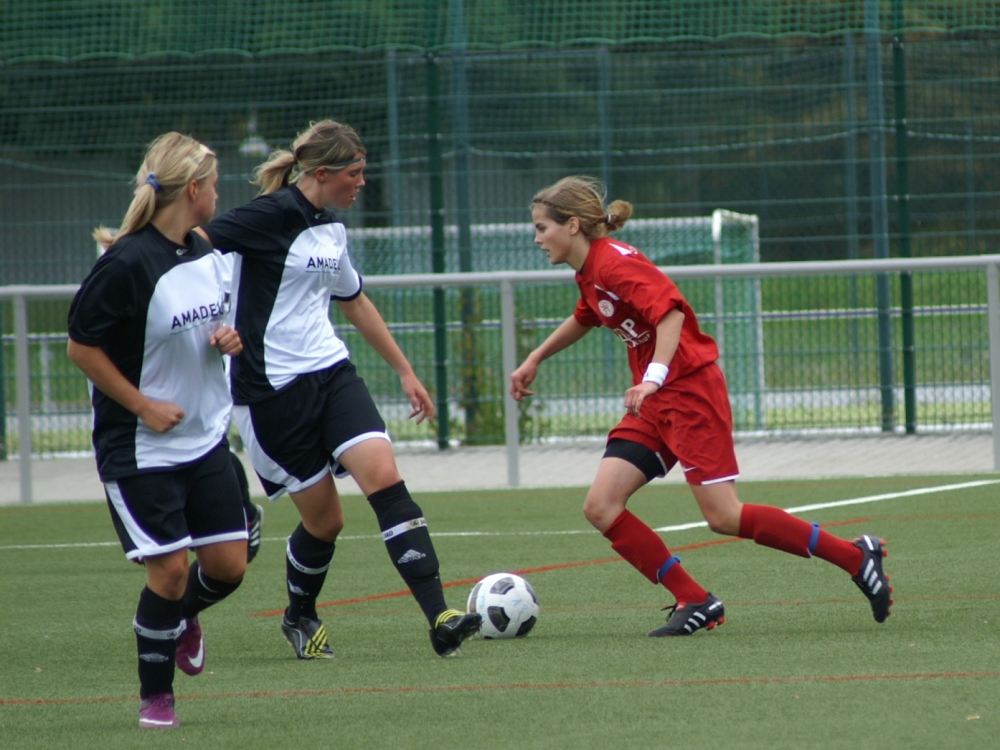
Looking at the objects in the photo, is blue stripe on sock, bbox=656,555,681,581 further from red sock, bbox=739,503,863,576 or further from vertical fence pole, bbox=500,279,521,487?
vertical fence pole, bbox=500,279,521,487

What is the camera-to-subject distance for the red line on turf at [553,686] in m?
4.40

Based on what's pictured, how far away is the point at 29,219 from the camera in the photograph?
502 inches

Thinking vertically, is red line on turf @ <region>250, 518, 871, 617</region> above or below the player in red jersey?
below

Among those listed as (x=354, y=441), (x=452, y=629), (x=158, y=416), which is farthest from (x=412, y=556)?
(x=158, y=416)

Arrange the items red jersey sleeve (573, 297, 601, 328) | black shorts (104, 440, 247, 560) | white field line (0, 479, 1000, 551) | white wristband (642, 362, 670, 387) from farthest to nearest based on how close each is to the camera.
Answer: white field line (0, 479, 1000, 551), red jersey sleeve (573, 297, 601, 328), white wristband (642, 362, 670, 387), black shorts (104, 440, 247, 560)

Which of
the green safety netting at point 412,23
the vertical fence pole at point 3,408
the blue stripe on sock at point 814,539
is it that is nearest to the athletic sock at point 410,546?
the blue stripe on sock at point 814,539

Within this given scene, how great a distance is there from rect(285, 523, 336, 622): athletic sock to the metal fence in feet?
16.6

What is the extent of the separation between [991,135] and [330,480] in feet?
26.7

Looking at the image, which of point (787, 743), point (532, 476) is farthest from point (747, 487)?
point (787, 743)

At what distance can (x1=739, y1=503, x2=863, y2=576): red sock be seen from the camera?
5.32 metres

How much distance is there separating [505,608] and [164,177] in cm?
212

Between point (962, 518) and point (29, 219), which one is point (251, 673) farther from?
point (29, 219)

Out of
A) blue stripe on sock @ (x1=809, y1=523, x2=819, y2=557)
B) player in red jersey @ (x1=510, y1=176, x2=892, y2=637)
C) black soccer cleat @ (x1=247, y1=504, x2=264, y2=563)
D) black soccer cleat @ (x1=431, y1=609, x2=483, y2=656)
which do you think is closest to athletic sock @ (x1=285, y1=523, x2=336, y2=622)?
black soccer cleat @ (x1=431, y1=609, x2=483, y2=656)

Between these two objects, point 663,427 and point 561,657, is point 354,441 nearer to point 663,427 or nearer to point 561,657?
point 561,657
